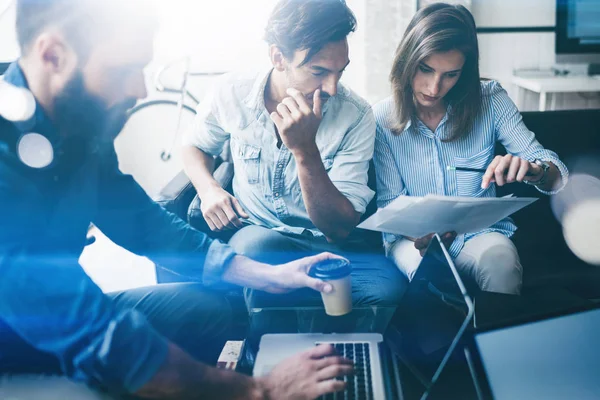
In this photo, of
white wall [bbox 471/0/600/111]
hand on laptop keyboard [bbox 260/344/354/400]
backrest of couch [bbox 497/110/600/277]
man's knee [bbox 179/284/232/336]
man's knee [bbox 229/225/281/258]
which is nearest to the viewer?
hand on laptop keyboard [bbox 260/344/354/400]

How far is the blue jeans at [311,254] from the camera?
1072 mm

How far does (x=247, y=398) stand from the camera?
77cm

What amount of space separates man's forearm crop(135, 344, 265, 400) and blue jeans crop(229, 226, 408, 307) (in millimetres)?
297

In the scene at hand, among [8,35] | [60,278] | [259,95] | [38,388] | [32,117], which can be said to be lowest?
[38,388]

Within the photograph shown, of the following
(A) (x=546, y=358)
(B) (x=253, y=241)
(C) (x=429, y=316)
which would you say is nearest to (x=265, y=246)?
(B) (x=253, y=241)

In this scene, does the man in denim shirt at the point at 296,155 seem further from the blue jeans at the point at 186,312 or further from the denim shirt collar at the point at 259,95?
the blue jeans at the point at 186,312

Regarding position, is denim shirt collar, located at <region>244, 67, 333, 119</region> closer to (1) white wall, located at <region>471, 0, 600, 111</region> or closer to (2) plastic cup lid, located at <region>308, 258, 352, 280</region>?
(2) plastic cup lid, located at <region>308, 258, 352, 280</region>

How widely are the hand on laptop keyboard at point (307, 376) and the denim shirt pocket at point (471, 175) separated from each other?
57 cm

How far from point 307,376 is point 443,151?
0.67 meters

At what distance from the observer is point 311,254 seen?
116 cm

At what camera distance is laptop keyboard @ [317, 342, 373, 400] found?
80 cm

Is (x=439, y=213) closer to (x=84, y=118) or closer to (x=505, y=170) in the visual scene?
(x=505, y=170)

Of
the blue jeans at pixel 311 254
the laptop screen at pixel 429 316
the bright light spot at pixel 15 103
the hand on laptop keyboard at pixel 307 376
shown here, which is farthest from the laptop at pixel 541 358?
the bright light spot at pixel 15 103

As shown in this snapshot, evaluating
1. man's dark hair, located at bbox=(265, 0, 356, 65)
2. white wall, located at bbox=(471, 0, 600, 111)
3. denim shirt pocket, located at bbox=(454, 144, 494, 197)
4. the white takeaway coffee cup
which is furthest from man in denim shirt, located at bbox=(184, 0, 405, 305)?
white wall, located at bbox=(471, 0, 600, 111)
